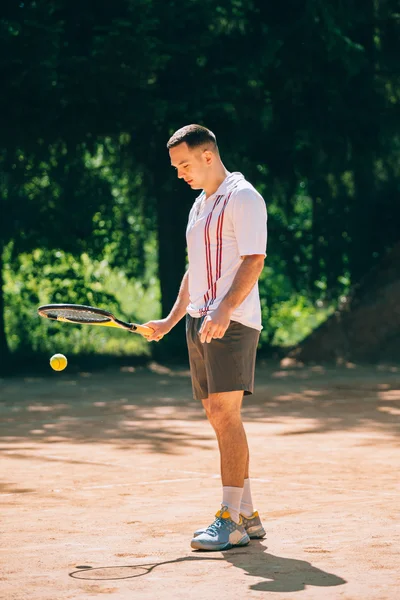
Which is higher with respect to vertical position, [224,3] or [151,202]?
[224,3]

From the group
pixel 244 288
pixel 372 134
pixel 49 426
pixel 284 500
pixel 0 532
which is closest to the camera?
pixel 244 288

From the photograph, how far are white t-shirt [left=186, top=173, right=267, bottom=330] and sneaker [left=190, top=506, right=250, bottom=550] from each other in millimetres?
916

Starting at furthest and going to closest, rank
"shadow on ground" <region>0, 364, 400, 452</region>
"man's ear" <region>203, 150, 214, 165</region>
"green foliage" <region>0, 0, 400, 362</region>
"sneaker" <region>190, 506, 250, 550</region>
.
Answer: "green foliage" <region>0, 0, 400, 362</region>
"shadow on ground" <region>0, 364, 400, 452</region>
"man's ear" <region>203, 150, 214, 165</region>
"sneaker" <region>190, 506, 250, 550</region>

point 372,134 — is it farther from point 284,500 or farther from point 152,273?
point 284,500

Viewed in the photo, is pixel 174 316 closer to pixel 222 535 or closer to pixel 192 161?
pixel 192 161

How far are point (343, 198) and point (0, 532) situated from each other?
13081 mm

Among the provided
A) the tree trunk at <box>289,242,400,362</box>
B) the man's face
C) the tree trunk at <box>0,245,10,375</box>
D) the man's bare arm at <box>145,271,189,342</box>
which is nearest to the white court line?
the man's bare arm at <box>145,271,189,342</box>

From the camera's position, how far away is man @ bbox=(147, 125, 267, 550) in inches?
225

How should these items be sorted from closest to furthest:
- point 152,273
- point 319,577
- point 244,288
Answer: point 319,577, point 244,288, point 152,273

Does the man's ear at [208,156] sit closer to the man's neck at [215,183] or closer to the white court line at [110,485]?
the man's neck at [215,183]

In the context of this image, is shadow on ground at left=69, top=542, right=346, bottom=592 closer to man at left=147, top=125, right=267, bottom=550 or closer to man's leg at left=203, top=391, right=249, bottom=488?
man at left=147, top=125, right=267, bottom=550

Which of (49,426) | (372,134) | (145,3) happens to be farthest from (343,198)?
(49,426)

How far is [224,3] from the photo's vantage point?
639 inches

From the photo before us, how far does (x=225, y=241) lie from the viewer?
5.81m
